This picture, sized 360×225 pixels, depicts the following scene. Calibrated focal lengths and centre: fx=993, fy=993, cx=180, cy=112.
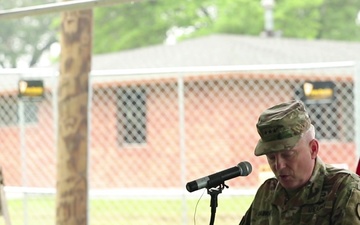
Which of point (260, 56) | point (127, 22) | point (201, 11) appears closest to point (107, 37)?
point (127, 22)

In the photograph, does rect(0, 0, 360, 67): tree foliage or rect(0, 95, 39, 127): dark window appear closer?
rect(0, 95, 39, 127): dark window

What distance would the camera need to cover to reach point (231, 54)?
→ 958 inches

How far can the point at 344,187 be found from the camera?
12.6 feet

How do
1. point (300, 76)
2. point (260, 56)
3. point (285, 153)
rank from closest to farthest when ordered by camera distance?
point (285, 153), point (300, 76), point (260, 56)

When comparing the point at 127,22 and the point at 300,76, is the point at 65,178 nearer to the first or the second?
the point at 300,76

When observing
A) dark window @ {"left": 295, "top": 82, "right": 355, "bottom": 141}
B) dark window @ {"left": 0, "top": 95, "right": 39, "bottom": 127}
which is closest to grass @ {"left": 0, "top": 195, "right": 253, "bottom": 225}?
dark window @ {"left": 295, "top": 82, "right": 355, "bottom": 141}

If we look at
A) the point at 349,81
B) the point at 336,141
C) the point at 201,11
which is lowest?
the point at 336,141

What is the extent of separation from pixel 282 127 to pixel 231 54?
20.6 meters

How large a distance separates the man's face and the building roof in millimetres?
19656

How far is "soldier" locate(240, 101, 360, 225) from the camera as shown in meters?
3.79

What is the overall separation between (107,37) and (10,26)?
52.1ft

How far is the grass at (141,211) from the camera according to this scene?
44.1 feet

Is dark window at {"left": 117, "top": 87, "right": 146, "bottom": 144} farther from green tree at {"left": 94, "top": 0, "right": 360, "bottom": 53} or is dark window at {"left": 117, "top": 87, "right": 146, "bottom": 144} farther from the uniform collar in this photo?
the uniform collar

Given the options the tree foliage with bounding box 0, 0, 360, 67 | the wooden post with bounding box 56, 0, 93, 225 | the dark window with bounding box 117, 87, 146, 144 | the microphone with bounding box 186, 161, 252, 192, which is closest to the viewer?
the microphone with bounding box 186, 161, 252, 192
